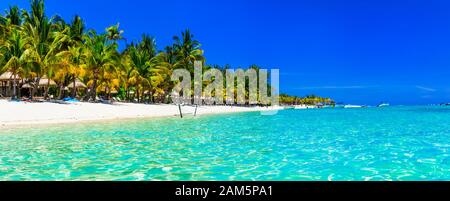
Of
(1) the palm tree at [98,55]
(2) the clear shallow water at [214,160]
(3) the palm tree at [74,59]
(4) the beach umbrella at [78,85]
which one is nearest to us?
(2) the clear shallow water at [214,160]

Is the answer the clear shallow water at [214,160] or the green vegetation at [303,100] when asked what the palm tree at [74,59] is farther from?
the green vegetation at [303,100]

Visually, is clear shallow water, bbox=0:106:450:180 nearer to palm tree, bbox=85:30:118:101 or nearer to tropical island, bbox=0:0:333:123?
tropical island, bbox=0:0:333:123

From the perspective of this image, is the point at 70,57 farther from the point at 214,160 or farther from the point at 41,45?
the point at 214,160

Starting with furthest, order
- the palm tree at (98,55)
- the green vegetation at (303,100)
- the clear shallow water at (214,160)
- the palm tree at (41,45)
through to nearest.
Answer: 1. the green vegetation at (303,100)
2. the palm tree at (98,55)
3. the palm tree at (41,45)
4. the clear shallow water at (214,160)

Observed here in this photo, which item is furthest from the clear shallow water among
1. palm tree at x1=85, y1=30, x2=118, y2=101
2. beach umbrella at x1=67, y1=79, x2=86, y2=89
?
beach umbrella at x1=67, y1=79, x2=86, y2=89

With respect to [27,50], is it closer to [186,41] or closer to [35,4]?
[35,4]

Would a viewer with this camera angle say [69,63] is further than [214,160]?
Yes

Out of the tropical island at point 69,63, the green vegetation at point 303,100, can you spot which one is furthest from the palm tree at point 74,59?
the green vegetation at point 303,100

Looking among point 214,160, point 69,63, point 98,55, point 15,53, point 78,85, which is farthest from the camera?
point 78,85

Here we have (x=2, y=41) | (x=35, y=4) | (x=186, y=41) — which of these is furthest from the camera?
(x=186, y=41)

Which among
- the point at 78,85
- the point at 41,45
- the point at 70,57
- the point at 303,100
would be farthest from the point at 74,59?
the point at 303,100
